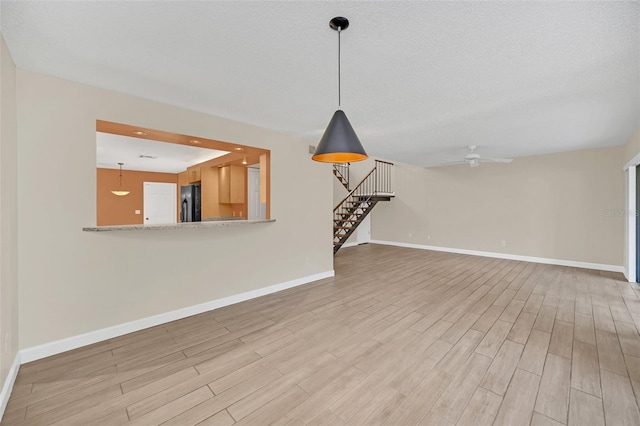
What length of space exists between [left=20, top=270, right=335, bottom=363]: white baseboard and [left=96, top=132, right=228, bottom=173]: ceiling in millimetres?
2768

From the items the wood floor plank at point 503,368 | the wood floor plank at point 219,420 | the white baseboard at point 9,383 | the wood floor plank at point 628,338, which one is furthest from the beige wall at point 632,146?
the white baseboard at point 9,383

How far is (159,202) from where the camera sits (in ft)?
28.7

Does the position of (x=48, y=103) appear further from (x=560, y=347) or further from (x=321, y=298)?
(x=560, y=347)

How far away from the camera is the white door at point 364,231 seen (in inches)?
383

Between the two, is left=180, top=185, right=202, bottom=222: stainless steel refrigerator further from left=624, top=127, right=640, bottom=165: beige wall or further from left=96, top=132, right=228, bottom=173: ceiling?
left=624, top=127, right=640, bottom=165: beige wall

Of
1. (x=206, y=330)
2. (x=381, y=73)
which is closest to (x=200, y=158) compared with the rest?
(x=206, y=330)

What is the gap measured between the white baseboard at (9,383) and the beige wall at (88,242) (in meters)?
0.20

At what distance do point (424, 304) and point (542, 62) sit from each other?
9.89 ft

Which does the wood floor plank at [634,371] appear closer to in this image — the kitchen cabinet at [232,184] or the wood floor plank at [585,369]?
the wood floor plank at [585,369]

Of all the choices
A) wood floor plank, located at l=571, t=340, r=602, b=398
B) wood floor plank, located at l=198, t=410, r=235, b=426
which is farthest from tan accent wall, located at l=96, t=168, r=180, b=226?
wood floor plank, located at l=571, t=340, r=602, b=398

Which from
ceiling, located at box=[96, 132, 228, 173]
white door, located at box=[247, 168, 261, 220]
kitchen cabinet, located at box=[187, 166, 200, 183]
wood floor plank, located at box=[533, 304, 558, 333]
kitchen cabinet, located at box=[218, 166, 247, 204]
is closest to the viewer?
wood floor plank, located at box=[533, 304, 558, 333]

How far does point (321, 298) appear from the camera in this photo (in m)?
4.02

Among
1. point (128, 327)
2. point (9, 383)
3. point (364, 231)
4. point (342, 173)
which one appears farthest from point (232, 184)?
point (364, 231)

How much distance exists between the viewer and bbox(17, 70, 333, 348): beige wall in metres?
2.41
